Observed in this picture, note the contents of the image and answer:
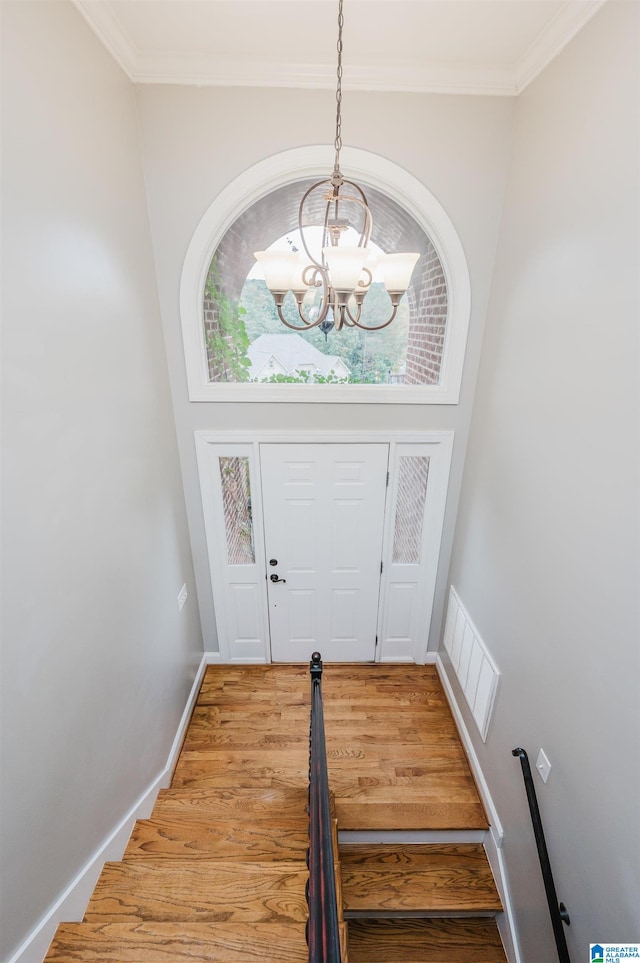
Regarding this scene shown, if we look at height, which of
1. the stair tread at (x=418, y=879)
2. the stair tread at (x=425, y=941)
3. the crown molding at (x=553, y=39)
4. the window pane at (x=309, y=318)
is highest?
the crown molding at (x=553, y=39)

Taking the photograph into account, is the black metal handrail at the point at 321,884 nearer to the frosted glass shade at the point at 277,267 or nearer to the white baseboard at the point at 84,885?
the white baseboard at the point at 84,885

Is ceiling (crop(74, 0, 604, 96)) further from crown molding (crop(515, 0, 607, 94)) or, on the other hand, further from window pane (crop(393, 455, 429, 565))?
window pane (crop(393, 455, 429, 565))

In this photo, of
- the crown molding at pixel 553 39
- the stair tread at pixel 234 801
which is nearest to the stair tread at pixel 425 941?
the stair tread at pixel 234 801

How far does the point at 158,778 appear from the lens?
2775 millimetres

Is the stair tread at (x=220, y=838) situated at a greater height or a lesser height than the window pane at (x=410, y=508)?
lesser

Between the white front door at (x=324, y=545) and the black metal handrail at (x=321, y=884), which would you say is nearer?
the black metal handrail at (x=321, y=884)

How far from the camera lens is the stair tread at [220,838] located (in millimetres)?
2057

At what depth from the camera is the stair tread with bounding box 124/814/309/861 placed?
2057 mm

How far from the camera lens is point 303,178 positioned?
106 inches

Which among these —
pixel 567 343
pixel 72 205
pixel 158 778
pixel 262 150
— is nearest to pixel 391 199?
pixel 262 150

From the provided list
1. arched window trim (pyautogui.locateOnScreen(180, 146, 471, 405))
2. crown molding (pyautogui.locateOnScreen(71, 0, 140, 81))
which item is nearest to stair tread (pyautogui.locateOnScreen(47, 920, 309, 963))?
arched window trim (pyautogui.locateOnScreen(180, 146, 471, 405))

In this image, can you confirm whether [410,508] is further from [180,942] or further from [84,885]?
[84,885]

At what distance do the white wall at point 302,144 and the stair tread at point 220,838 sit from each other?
2.87 m

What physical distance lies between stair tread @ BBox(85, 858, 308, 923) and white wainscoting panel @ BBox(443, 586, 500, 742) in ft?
4.76
